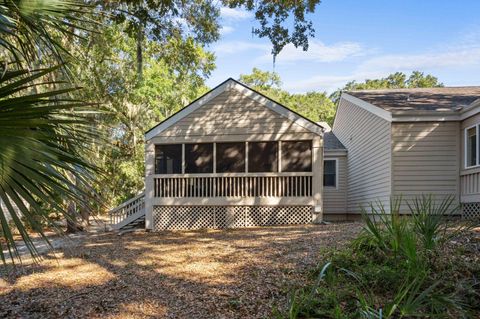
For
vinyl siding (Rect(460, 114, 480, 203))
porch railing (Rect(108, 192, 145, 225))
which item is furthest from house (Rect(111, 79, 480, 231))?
vinyl siding (Rect(460, 114, 480, 203))

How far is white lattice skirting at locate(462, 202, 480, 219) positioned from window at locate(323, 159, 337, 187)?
572 cm

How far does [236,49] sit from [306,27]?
1113cm

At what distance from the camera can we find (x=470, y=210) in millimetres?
11047

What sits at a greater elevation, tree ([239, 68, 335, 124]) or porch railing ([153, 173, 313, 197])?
tree ([239, 68, 335, 124])

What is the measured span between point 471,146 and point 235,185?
725cm

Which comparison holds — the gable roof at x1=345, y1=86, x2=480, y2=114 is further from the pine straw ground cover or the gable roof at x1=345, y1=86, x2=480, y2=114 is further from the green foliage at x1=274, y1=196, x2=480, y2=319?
the green foliage at x1=274, y1=196, x2=480, y2=319

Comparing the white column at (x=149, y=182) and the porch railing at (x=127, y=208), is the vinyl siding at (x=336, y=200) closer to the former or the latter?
the white column at (x=149, y=182)

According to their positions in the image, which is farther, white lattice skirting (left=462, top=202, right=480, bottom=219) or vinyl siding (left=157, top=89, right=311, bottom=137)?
vinyl siding (left=157, top=89, right=311, bottom=137)

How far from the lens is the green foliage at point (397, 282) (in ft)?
12.4

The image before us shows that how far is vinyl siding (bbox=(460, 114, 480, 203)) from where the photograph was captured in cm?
1046

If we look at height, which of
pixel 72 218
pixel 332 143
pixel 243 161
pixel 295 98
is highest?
pixel 295 98

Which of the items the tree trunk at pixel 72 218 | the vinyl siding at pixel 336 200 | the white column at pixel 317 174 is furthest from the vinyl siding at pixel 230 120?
the vinyl siding at pixel 336 200

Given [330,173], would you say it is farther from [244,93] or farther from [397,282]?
[397,282]

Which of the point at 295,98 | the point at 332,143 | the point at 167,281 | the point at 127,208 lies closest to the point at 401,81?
the point at 295,98
